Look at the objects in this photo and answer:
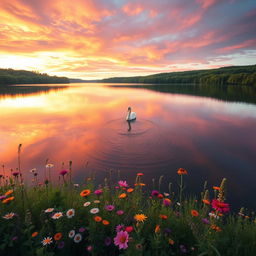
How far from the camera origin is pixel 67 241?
7.89ft

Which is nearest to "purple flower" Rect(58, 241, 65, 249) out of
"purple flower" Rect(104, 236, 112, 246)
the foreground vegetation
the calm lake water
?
the foreground vegetation

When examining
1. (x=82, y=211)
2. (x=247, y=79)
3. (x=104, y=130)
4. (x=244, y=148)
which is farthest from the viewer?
(x=247, y=79)

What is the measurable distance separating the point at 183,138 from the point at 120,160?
21.5 ft

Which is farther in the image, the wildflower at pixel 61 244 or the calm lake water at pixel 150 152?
the calm lake water at pixel 150 152

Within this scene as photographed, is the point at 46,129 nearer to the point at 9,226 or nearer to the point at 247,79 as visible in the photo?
the point at 9,226

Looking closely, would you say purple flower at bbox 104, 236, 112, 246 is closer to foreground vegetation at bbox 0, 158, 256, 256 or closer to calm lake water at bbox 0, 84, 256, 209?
foreground vegetation at bbox 0, 158, 256, 256

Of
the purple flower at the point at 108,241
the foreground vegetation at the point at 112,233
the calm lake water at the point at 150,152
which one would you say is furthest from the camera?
the calm lake water at the point at 150,152

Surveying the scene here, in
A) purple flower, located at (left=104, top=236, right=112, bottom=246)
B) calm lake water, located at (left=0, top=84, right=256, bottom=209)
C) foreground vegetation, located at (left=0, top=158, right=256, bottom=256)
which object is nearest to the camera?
foreground vegetation, located at (left=0, top=158, right=256, bottom=256)

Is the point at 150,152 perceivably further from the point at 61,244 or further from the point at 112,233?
the point at 61,244

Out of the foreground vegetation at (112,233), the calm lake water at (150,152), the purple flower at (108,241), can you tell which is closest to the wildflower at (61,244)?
the foreground vegetation at (112,233)

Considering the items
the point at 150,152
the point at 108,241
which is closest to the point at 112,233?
the point at 108,241

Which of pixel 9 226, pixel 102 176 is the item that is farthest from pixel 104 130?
pixel 9 226

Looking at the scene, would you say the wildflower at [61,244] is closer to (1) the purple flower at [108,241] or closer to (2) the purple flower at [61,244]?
(2) the purple flower at [61,244]

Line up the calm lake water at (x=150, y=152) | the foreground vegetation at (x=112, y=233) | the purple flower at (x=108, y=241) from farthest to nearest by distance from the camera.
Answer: the calm lake water at (x=150, y=152) < the purple flower at (x=108, y=241) < the foreground vegetation at (x=112, y=233)
